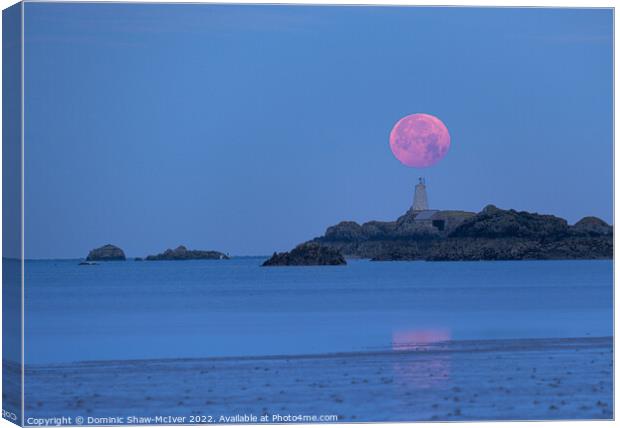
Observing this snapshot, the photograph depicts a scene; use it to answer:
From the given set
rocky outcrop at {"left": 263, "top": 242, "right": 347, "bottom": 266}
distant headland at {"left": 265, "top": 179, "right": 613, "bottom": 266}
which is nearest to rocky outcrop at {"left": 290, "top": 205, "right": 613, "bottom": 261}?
distant headland at {"left": 265, "top": 179, "right": 613, "bottom": 266}

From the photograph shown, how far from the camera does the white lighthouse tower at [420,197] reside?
13.3 meters

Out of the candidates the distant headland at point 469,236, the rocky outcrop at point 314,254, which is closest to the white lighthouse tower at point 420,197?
the distant headland at point 469,236

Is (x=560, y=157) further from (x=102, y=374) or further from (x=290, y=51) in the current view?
(x=102, y=374)

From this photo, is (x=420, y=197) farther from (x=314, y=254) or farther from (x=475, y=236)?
(x=314, y=254)

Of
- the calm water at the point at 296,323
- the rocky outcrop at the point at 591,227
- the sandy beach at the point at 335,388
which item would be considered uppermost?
the rocky outcrop at the point at 591,227

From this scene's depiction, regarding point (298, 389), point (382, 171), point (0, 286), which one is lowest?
point (298, 389)

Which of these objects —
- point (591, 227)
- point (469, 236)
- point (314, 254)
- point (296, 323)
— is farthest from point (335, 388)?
point (296, 323)

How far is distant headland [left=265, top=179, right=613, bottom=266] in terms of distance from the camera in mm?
13570

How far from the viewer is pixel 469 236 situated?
49.2ft

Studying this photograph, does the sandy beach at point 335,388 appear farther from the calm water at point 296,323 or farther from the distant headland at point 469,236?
the distant headland at point 469,236

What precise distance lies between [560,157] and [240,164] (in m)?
2.89

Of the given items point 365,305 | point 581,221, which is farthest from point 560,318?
point 365,305

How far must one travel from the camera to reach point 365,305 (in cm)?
2770

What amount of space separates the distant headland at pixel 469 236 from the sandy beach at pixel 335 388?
1.25 metres
